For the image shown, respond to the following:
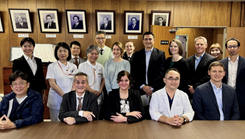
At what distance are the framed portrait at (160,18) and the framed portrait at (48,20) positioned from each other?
267cm

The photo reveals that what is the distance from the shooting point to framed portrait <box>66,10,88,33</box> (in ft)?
16.5

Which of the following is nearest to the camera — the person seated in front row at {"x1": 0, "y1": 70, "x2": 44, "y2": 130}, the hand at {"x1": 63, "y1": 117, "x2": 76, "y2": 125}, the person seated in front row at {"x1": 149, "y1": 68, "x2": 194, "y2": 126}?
the hand at {"x1": 63, "y1": 117, "x2": 76, "y2": 125}

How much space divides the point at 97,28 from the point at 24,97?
11.3 feet

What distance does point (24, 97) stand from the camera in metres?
2.05

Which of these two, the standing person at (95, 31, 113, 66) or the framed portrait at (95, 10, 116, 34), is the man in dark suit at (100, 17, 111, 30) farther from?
the standing person at (95, 31, 113, 66)

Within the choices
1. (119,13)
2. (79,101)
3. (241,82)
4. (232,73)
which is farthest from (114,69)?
(119,13)

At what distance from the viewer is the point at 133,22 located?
5.11 metres

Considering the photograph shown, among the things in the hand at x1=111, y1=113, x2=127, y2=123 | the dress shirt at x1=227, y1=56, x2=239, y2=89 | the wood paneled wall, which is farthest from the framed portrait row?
the hand at x1=111, y1=113, x2=127, y2=123

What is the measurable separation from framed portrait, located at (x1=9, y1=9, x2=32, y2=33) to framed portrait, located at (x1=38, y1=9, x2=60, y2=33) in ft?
1.15

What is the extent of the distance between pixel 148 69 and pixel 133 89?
643 mm

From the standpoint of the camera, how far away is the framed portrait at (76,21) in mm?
5020

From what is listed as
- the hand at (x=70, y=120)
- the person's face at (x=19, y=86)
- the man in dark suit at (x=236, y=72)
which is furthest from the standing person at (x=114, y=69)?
the man in dark suit at (x=236, y=72)

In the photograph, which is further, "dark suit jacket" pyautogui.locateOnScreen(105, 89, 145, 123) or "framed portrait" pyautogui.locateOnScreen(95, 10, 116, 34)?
"framed portrait" pyautogui.locateOnScreen(95, 10, 116, 34)

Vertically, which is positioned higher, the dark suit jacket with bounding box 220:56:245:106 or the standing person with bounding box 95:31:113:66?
the standing person with bounding box 95:31:113:66
